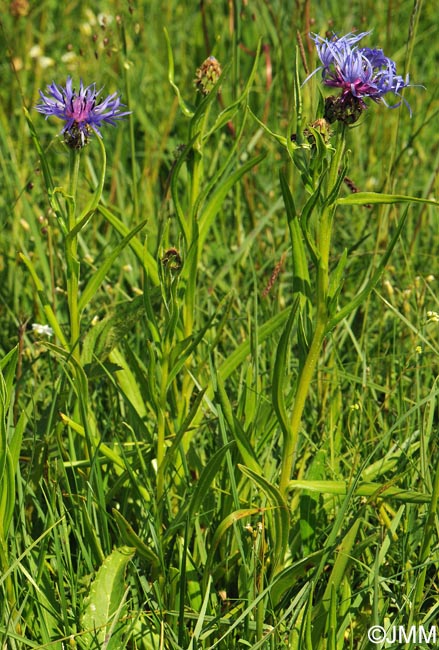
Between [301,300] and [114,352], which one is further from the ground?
[301,300]

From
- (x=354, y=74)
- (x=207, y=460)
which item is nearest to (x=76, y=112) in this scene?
(x=354, y=74)

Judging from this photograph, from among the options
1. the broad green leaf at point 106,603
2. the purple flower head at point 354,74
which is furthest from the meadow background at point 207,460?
the purple flower head at point 354,74

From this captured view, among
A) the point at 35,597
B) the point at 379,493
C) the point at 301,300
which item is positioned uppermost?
the point at 301,300

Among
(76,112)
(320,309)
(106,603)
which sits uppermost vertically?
(76,112)

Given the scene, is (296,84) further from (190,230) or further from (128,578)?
(128,578)

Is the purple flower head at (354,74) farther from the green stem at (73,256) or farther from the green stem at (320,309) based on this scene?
the green stem at (73,256)

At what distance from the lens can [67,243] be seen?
5.51 feet

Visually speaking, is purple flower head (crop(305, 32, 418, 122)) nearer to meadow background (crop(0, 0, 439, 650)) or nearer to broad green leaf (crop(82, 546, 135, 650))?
meadow background (crop(0, 0, 439, 650))

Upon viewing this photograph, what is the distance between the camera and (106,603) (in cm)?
159

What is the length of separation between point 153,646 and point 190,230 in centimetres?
83

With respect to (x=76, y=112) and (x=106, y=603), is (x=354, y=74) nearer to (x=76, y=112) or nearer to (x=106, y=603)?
(x=76, y=112)

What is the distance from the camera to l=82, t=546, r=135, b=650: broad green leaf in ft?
5.13

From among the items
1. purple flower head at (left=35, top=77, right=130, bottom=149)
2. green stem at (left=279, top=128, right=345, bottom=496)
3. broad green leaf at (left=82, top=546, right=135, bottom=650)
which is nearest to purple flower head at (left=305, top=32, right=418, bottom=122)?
green stem at (left=279, top=128, right=345, bottom=496)

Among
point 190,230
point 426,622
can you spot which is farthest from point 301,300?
point 426,622
